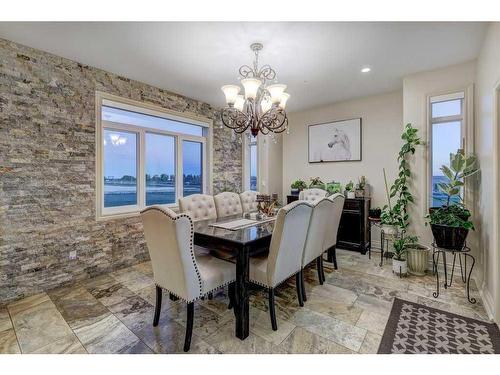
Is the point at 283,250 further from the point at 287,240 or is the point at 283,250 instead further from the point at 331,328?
the point at 331,328

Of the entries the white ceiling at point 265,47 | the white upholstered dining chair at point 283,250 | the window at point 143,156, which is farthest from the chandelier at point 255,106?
the window at point 143,156

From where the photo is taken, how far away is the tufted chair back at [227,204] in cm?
349

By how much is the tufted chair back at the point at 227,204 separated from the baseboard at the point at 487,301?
9.36ft

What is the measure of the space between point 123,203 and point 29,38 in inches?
85.8

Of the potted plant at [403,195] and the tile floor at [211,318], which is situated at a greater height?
the potted plant at [403,195]

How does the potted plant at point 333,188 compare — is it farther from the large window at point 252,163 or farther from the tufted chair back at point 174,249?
the tufted chair back at point 174,249

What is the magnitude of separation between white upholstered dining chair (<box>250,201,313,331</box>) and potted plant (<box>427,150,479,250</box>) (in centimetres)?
155

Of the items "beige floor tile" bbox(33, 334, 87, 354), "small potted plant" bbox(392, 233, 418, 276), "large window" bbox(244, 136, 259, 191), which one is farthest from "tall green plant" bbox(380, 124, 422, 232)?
"beige floor tile" bbox(33, 334, 87, 354)

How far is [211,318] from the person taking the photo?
2.22m

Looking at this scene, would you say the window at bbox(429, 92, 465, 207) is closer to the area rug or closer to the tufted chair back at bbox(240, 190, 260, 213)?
the area rug

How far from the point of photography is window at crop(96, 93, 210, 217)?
3383 millimetres

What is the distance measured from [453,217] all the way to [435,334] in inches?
49.8
